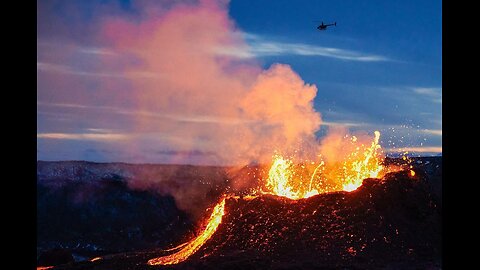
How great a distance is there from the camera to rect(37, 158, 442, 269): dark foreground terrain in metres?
45.3

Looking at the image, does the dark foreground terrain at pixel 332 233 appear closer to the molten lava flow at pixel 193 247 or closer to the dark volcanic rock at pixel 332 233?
the dark volcanic rock at pixel 332 233

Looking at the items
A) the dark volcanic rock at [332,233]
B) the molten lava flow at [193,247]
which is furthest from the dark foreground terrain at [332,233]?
the molten lava flow at [193,247]

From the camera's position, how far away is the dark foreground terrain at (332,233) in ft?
149

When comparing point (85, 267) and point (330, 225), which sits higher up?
point (330, 225)

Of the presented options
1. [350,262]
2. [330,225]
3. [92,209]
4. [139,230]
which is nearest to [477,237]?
[350,262]

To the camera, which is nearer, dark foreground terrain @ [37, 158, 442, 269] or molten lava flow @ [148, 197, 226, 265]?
dark foreground terrain @ [37, 158, 442, 269]

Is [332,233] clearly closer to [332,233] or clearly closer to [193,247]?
[332,233]

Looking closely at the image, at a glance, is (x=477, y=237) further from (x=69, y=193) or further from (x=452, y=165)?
(x=69, y=193)

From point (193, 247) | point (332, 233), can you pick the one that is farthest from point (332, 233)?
point (193, 247)

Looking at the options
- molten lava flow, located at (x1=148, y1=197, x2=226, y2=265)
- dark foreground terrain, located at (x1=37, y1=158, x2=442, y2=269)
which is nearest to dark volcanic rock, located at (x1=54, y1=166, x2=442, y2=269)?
dark foreground terrain, located at (x1=37, y1=158, x2=442, y2=269)

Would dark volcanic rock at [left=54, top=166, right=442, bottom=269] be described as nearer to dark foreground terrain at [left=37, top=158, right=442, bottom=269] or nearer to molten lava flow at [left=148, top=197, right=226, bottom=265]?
dark foreground terrain at [left=37, top=158, right=442, bottom=269]
